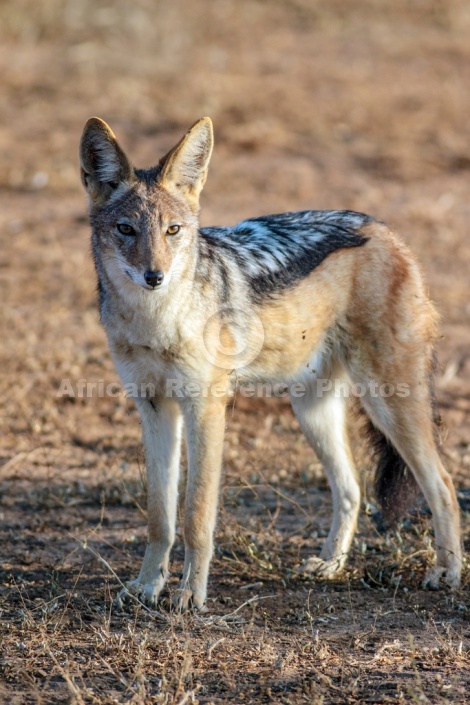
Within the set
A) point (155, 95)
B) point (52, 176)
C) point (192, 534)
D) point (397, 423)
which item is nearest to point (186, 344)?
point (192, 534)

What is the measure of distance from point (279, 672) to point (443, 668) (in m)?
0.68

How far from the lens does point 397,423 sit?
5.03 metres

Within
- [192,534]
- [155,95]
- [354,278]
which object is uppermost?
[155,95]

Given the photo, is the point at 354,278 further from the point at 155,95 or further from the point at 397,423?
the point at 155,95

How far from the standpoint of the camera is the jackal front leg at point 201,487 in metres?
4.59

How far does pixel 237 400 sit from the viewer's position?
729cm

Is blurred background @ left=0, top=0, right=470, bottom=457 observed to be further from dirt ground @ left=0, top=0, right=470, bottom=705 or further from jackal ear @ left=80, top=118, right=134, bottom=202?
jackal ear @ left=80, top=118, right=134, bottom=202

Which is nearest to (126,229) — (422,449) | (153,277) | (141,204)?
(141,204)

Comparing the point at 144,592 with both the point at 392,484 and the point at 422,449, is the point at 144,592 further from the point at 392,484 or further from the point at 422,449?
the point at 422,449

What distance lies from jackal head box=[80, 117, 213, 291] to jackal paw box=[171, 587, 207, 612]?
146 cm

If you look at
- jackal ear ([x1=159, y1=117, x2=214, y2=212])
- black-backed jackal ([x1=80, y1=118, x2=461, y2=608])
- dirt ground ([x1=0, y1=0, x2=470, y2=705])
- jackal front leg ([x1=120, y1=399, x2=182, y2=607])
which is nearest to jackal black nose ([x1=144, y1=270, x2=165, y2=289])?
black-backed jackal ([x1=80, y1=118, x2=461, y2=608])

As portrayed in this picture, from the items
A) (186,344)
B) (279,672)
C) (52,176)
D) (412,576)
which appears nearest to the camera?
(279,672)

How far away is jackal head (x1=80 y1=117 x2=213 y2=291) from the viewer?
14.7ft

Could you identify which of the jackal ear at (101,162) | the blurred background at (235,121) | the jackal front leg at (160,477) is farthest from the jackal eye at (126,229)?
the blurred background at (235,121)
